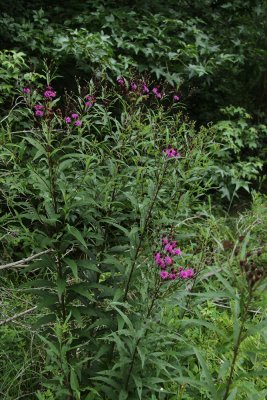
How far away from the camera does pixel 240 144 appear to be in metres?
5.25

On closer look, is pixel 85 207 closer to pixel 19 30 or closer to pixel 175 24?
pixel 19 30

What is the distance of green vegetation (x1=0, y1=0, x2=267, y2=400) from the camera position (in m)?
2.12

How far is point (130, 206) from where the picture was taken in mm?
2621

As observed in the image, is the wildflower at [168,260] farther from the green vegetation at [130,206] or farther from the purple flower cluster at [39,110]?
the purple flower cluster at [39,110]

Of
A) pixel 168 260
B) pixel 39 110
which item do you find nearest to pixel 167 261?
pixel 168 260

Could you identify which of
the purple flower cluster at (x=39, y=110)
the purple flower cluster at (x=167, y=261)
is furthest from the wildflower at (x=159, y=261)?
the purple flower cluster at (x=39, y=110)

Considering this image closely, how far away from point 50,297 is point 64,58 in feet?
9.21

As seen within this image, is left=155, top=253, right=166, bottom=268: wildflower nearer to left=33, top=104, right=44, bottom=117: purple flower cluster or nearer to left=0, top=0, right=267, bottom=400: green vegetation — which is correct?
left=0, top=0, right=267, bottom=400: green vegetation

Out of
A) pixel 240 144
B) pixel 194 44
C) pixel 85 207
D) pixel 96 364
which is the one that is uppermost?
pixel 85 207

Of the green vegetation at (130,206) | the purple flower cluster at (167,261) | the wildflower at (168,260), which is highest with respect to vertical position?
the wildflower at (168,260)

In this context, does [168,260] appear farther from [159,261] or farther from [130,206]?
[130,206]

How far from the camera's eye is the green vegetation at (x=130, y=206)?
2.12 m

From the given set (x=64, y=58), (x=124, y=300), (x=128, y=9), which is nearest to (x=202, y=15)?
(x=128, y=9)

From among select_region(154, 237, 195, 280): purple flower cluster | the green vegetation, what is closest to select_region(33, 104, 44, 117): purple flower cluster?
the green vegetation
